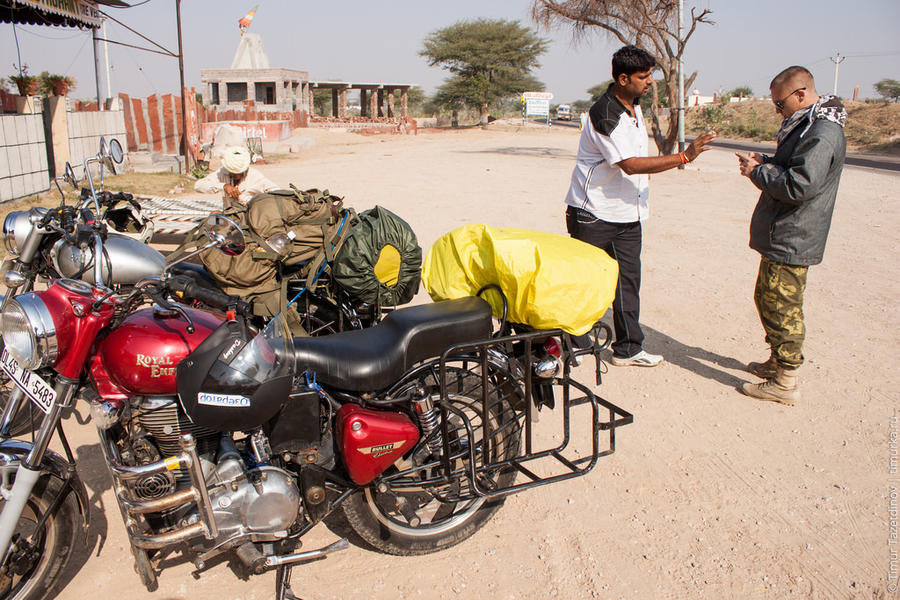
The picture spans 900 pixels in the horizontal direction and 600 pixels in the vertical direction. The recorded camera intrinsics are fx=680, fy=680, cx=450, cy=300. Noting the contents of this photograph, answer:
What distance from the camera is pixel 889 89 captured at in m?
55.5

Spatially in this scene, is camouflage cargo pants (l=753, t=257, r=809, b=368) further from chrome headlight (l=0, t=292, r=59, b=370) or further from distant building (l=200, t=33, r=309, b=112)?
distant building (l=200, t=33, r=309, b=112)

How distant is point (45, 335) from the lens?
2.01 m

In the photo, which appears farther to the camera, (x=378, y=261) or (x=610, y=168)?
(x=610, y=168)

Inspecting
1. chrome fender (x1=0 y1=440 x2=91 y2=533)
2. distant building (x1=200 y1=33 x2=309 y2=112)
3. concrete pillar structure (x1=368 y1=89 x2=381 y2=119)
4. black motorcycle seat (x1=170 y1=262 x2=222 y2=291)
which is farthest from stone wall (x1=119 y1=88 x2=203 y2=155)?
concrete pillar structure (x1=368 y1=89 x2=381 y2=119)

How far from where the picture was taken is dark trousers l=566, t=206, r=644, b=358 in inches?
167

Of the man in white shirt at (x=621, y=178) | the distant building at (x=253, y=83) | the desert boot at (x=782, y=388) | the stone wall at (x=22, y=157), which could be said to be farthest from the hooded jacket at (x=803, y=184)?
the distant building at (x=253, y=83)

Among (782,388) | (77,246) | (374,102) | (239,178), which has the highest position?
(374,102)

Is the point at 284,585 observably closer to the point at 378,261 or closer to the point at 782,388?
the point at 378,261

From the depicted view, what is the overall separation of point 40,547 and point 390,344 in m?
1.39

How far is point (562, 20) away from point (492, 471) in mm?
19712

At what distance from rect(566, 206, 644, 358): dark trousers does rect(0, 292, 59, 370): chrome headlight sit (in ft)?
9.97

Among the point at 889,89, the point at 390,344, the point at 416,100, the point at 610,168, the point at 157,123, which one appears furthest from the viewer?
the point at 416,100

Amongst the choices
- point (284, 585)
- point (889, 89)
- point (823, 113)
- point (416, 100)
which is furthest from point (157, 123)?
point (889, 89)

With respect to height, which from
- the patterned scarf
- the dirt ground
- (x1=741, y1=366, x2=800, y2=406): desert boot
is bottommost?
the dirt ground
